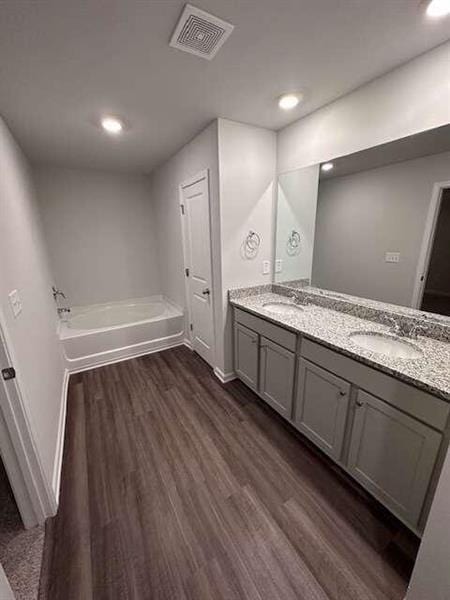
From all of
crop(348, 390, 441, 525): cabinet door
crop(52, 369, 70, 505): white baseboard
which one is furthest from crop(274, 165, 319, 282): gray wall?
crop(52, 369, 70, 505): white baseboard

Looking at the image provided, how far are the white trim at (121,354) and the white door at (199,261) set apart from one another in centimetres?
41

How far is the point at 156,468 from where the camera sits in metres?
1.61

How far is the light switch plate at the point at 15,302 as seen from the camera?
4.19ft

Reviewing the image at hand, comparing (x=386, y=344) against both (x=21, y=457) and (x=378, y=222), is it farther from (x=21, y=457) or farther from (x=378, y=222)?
(x=21, y=457)

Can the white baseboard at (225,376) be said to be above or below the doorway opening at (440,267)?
below

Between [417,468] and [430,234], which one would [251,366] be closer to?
[417,468]

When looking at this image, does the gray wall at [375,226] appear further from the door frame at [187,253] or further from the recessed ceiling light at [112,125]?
the recessed ceiling light at [112,125]

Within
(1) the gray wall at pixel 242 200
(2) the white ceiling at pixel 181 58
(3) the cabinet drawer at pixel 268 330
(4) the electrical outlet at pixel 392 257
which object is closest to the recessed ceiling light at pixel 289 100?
(2) the white ceiling at pixel 181 58

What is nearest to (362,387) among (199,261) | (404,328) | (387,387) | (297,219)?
(387,387)

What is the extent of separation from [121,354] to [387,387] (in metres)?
2.84

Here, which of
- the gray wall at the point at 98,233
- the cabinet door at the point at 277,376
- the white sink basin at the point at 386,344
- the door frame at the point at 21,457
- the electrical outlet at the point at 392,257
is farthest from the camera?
the gray wall at the point at 98,233

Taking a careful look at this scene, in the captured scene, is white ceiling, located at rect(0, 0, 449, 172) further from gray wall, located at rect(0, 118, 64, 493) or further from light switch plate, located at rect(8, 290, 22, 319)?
light switch plate, located at rect(8, 290, 22, 319)

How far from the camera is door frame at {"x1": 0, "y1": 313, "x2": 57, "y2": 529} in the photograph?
1125 millimetres

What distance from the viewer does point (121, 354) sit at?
304 cm
